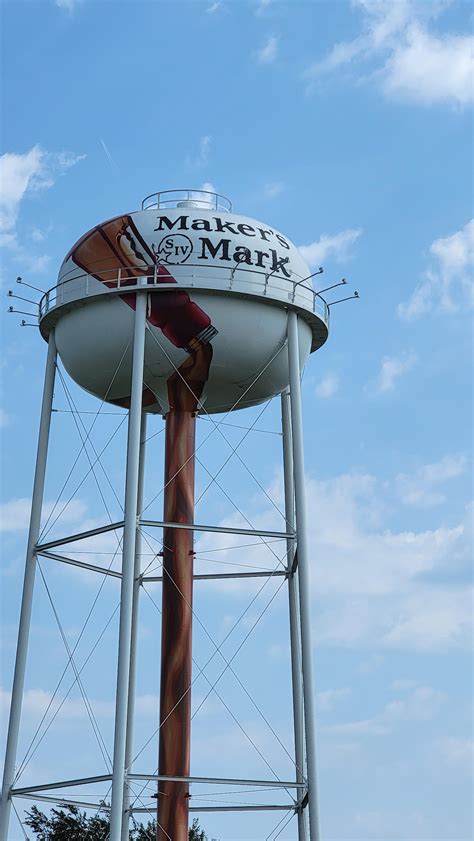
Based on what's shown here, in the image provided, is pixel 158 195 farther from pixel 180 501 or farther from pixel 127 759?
pixel 127 759

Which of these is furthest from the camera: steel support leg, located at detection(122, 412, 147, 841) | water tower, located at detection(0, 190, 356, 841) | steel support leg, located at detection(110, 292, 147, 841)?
steel support leg, located at detection(122, 412, 147, 841)

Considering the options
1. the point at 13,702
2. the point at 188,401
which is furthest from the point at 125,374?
the point at 13,702

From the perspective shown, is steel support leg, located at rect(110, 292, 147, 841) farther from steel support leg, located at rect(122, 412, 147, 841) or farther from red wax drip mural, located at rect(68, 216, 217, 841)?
steel support leg, located at rect(122, 412, 147, 841)

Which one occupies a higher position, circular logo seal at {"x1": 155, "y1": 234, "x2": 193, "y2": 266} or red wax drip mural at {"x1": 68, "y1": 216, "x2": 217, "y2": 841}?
circular logo seal at {"x1": 155, "y1": 234, "x2": 193, "y2": 266}

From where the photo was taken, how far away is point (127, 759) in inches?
878

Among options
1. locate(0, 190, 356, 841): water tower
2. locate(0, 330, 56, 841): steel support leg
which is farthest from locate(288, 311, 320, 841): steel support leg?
locate(0, 330, 56, 841): steel support leg

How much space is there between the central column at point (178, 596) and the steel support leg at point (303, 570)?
1.37 metres

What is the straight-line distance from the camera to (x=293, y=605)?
2203 cm

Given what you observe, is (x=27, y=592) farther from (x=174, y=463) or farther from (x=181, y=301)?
(x=181, y=301)

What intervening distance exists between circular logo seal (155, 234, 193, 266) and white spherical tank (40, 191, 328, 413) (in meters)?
0.02

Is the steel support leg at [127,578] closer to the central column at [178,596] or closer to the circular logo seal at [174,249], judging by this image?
the circular logo seal at [174,249]

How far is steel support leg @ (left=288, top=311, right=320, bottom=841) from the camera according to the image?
19703 mm

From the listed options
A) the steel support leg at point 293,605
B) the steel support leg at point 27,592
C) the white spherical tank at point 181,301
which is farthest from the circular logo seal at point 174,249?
the steel support leg at point 293,605

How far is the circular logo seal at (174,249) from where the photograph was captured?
69.8 feet
